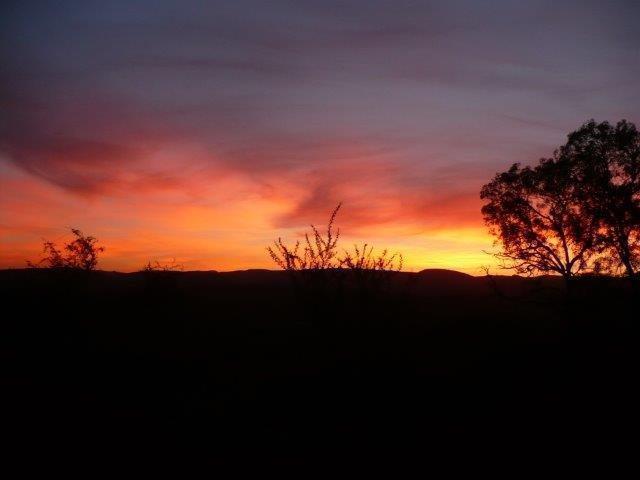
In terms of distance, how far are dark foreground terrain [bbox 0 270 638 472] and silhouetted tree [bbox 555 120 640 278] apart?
200 cm

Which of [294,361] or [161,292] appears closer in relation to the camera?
[294,361]

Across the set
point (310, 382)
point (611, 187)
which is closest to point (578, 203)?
point (611, 187)

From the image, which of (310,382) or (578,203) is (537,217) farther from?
(310,382)

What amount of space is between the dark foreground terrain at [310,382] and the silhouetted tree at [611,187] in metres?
2.00

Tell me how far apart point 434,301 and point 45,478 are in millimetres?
20642

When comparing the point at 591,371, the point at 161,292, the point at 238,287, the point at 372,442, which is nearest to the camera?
the point at 372,442

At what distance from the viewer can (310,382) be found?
41.3 ft

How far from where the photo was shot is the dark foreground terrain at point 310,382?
26.4 feet

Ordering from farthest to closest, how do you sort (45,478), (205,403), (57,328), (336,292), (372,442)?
(57,328), (336,292), (205,403), (372,442), (45,478)

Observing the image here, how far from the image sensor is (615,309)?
24.6 metres

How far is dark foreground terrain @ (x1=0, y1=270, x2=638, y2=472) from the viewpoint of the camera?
8047 millimetres

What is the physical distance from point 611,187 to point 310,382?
19.6 meters

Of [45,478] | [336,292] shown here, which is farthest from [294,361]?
[45,478]

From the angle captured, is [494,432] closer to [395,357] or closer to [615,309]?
[395,357]
